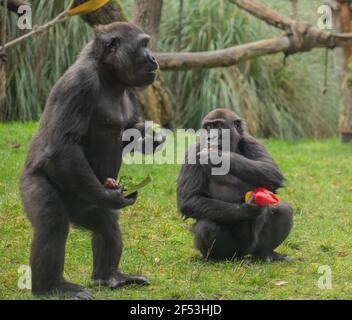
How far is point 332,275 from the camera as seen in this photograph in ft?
18.6

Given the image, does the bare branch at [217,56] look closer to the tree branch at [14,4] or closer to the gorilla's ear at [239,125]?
the tree branch at [14,4]

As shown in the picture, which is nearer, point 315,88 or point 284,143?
point 284,143

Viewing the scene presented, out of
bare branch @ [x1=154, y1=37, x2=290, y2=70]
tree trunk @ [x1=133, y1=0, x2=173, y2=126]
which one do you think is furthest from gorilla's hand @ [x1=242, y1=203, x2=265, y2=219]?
bare branch @ [x1=154, y1=37, x2=290, y2=70]

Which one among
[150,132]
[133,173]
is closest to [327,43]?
[133,173]

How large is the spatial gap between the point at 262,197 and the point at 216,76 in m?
8.70

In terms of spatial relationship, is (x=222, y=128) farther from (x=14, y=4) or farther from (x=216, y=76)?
(x=216, y=76)

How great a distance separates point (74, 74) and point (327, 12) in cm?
785

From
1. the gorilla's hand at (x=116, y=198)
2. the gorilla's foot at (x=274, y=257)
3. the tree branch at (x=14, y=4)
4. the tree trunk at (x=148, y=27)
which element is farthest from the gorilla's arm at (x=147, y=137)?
the tree trunk at (x=148, y=27)

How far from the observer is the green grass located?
17.2ft

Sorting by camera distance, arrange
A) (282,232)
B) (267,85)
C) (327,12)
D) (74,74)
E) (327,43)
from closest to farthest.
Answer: (74,74) < (282,232) < (327,43) < (327,12) < (267,85)

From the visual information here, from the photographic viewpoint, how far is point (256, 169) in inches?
237

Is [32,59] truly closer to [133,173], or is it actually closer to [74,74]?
A: [133,173]

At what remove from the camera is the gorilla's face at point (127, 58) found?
4934 millimetres

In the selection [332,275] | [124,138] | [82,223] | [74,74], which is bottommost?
[332,275]
